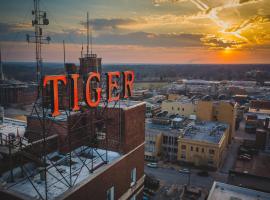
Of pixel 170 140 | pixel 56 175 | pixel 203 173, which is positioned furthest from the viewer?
pixel 170 140

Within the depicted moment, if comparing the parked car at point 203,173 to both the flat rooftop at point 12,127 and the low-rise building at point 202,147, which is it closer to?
the low-rise building at point 202,147

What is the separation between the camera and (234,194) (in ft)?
88.4

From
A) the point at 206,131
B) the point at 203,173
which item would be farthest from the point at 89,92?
the point at 206,131

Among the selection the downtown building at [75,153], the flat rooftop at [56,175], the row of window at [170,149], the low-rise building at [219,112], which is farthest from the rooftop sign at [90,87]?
the low-rise building at [219,112]

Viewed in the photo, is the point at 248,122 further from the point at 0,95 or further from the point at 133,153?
the point at 0,95

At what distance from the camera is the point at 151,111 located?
8244 cm

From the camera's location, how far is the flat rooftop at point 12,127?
2549 centimetres

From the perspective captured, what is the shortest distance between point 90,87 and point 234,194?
20615mm

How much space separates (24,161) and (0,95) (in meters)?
24.9

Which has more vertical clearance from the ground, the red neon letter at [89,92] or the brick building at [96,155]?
the red neon letter at [89,92]

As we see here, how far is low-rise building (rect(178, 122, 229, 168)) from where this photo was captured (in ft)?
160

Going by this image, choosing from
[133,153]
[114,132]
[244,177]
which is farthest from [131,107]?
[244,177]

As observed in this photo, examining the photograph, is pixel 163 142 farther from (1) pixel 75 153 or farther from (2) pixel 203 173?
(1) pixel 75 153

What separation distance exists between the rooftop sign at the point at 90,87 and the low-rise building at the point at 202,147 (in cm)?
3049
